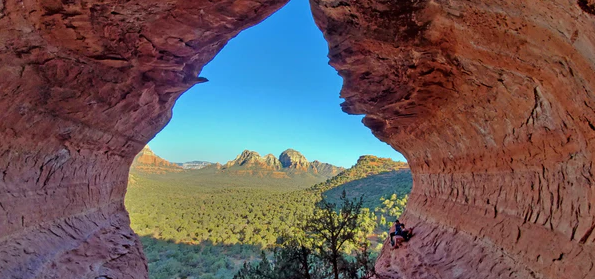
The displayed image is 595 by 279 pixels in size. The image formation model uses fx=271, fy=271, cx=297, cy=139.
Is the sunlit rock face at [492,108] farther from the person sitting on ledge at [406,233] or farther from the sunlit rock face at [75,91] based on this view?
the sunlit rock face at [75,91]

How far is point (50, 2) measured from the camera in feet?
14.9

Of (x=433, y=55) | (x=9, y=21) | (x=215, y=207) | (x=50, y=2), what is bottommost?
(x=215, y=207)

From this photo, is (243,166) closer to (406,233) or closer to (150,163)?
(150,163)

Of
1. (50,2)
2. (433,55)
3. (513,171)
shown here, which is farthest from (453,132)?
(50,2)

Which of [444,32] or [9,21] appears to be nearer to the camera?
[9,21]

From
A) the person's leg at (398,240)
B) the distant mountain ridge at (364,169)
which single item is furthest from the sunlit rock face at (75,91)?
the distant mountain ridge at (364,169)

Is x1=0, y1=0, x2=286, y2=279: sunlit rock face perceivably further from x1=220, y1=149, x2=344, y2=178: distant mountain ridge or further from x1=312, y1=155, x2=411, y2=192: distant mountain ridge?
x1=220, y1=149, x2=344, y2=178: distant mountain ridge

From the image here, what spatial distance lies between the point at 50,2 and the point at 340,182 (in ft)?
189

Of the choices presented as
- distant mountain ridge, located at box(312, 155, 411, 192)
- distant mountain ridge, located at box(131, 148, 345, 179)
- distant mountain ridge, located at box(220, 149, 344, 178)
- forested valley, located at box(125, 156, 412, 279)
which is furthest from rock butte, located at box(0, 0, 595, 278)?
distant mountain ridge, located at box(220, 149, 344, 178)

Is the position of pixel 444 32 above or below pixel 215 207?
above

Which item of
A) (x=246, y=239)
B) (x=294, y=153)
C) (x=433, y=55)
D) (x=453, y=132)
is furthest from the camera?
(x=294, y=153)

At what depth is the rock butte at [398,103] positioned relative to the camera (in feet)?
12.7

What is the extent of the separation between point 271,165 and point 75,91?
120 metres

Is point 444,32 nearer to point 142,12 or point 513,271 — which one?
point 513,271
